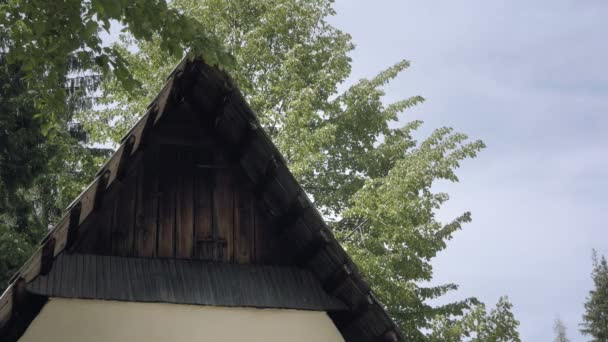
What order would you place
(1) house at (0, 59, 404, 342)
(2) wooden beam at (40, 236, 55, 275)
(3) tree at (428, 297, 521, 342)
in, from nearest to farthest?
(2) wooden beam at (40, 236, 55, 275) < (1) house at (0, 59, 404, 342) < (3) tree at (428, 297, 521, 342)

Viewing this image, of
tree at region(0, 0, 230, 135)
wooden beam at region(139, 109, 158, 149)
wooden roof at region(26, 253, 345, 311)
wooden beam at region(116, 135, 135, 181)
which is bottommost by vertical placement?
wooden roof at region(26, 253, 345, 311)

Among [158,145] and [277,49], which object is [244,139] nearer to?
[158,145]

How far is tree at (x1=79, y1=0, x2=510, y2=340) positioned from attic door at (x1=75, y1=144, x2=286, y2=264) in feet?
25.3

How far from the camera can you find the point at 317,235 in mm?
7398

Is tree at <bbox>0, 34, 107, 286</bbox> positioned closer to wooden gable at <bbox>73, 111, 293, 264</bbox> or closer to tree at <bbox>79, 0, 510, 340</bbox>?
tree at <bbox>79, 0, 510, 340</bbox>

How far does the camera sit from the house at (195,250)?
259 inches

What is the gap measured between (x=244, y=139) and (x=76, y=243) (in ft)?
6.41

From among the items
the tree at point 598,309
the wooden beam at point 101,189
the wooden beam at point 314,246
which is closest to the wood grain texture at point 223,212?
the wooden beam at point 314,246

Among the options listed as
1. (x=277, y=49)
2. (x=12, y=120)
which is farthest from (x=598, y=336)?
(x=12, y=120)

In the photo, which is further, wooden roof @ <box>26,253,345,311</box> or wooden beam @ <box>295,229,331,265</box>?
wooden beam @ <box>295,229,331,265</box>

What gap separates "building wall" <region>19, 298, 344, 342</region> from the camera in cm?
648

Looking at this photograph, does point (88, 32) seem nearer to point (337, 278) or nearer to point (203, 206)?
point (203, 206)

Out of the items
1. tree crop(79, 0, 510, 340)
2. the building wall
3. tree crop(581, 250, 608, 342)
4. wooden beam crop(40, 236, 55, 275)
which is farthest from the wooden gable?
tree crop(581, 250, 608, 342)

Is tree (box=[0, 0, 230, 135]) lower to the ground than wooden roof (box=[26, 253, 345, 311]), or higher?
higher
